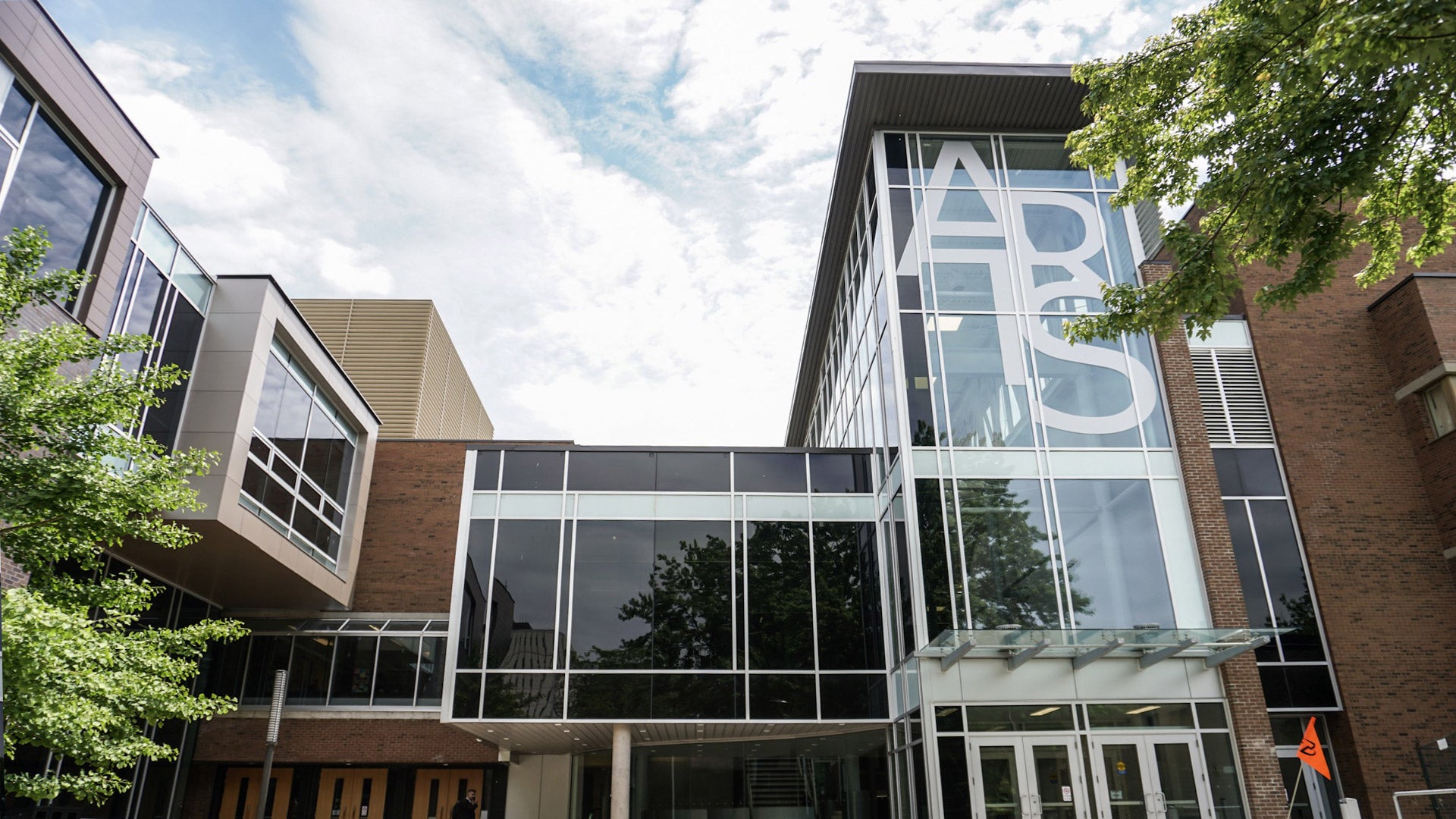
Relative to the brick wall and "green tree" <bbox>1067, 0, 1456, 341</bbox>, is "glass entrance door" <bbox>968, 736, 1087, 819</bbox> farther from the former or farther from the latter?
"green tree" <bbox>1067, 0, 1456, 341</bbox>

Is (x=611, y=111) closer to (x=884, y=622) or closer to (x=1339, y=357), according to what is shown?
(x=884, y=622)

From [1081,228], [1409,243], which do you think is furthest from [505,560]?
[1409,243]

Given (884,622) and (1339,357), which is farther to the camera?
(1339,357)

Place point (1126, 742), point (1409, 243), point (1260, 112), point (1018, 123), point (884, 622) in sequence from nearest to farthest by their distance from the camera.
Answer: point (1260, 112), point (1126, 742), point (884, 622), point (1018, 123), point (1409, 243)

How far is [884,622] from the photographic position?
17.4 meters

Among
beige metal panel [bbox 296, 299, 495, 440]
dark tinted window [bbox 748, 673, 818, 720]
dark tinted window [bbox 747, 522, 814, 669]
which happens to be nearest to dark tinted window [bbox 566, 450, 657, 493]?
dark tinted window [bbox 747, 522, 814, 669]

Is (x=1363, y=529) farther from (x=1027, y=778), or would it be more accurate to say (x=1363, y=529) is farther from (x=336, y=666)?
(x=336, y=666)

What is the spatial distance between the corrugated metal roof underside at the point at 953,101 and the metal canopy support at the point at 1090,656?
9.82 m

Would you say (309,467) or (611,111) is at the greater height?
(611,111)

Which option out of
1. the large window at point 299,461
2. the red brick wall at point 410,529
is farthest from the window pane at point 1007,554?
the large window at point 299,461

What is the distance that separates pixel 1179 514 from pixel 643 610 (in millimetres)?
9873

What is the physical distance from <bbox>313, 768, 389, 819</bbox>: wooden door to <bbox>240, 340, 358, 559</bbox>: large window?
5.10 meters

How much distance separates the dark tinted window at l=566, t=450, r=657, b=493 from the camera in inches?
731

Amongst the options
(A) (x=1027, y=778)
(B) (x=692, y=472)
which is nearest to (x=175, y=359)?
(B) (x=692, y=472)
